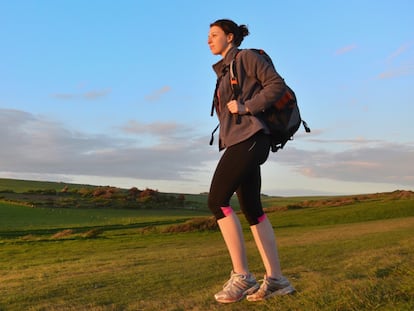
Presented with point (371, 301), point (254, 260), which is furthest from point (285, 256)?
point (371, 301)

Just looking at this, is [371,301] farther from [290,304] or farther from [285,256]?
[285,256]

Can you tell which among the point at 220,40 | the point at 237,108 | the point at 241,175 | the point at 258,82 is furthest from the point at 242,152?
the point at 220,40

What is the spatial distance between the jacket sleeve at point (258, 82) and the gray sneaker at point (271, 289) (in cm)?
162

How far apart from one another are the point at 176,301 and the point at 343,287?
5.38ft

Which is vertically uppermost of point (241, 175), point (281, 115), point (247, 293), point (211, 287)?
point (281, 115)

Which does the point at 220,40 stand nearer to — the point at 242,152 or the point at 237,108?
the point at 237,108

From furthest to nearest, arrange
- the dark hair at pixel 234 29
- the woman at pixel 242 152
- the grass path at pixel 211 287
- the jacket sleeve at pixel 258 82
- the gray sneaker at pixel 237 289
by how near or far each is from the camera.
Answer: the dark hair at pixel 234 29 < the gray sneaker at pixel 237 289 < the woman at pixel 242 152 < the jacket sleeve at pixel 258 82 < the grass path at pixel 211 287

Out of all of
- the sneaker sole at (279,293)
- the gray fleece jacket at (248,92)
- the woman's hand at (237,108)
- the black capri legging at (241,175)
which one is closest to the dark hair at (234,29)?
the gray fleece jacket at (248,92)

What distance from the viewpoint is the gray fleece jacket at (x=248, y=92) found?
13.0 feet

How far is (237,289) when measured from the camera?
420 cm

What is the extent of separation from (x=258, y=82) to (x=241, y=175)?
2.89 ft

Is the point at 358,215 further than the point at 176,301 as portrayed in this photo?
Yes

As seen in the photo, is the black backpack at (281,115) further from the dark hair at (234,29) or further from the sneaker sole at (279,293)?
the sneaker sole at (279,293)

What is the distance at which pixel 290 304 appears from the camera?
3.84 metres
